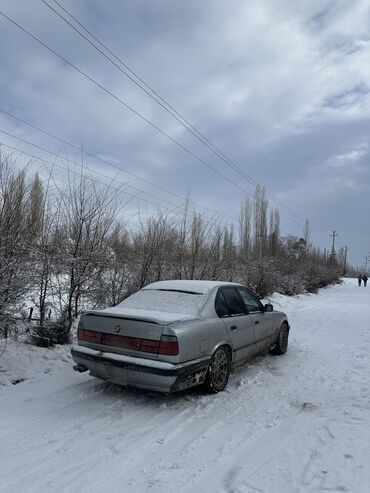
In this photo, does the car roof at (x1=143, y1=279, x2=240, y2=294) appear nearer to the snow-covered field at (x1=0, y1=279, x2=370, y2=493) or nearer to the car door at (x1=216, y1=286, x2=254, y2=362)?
the car door at (x1=216, y1=286, x2=254, y2=362)

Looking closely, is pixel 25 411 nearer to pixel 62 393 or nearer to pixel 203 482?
pixel 62 393

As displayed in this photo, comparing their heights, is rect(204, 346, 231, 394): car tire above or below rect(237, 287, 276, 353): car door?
A: below

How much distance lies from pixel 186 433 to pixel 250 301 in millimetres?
3248

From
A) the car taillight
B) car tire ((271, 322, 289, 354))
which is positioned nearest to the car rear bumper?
the car taillight

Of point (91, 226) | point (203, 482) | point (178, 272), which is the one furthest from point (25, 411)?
point (178, 272)

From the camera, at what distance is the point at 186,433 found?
167 inches

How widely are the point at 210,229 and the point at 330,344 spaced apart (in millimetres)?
6976

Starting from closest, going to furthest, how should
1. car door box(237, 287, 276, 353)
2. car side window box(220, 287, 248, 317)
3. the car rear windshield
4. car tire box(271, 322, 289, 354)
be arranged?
the car rear windshield
car side window box(220, 287, 248, 317)
car door box(237, 287, 276, 353)
car tire box(271, 322, 289, 354)

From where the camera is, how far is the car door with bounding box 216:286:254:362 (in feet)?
19.6

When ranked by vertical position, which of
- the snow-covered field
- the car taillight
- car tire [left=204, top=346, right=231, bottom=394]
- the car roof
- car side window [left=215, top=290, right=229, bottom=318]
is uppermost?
the car roof

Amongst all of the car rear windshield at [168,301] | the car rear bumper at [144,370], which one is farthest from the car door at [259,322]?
the car rear bumper at [144,370]

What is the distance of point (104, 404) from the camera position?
16.4 ft

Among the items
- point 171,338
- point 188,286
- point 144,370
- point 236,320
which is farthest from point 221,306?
point 144,370

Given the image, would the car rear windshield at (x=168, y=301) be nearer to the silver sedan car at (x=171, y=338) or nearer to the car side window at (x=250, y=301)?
the silver sedan car at (x=171, y=338)
